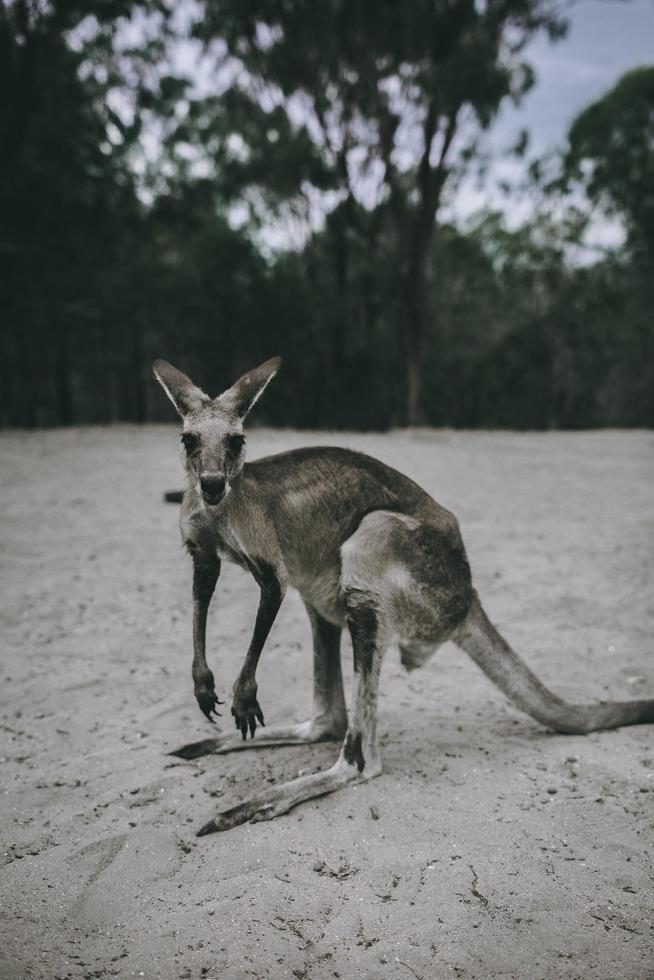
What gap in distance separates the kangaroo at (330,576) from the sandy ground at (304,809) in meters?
0.10

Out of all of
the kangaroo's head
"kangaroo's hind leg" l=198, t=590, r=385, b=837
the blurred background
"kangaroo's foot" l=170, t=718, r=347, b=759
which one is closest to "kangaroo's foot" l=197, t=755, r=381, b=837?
"kangaroo's hind leg" l=198, t=590, r=385, b=837

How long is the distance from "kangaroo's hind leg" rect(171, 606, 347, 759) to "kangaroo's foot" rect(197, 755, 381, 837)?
0.32 metres

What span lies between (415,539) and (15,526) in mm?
4585

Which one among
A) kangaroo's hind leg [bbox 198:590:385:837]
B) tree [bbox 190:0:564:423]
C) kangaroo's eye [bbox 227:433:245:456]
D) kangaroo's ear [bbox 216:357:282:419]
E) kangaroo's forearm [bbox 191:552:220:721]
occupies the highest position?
tree [bbox 190:0:564:423]

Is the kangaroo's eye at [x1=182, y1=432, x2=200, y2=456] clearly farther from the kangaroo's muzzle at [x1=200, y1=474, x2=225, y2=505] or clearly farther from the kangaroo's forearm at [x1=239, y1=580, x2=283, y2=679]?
the kangaroo's forearm at [x1=239, y1=580, x2=283, y2=679]

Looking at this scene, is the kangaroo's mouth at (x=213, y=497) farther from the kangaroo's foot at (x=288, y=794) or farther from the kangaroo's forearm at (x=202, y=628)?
the kangaroo's foot at (x=288, y=794)

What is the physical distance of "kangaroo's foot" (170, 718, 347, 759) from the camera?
289cm

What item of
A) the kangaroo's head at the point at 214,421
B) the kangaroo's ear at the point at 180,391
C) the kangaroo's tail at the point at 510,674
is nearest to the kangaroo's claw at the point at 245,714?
the kangaroo's head at the point at 214,421

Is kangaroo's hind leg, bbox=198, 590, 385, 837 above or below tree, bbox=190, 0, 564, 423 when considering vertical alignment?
below

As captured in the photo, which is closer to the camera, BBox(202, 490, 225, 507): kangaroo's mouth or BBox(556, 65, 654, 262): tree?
BBox(202, 490, 225, 507): kangaroo's mouth

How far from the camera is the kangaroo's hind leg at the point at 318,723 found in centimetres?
286

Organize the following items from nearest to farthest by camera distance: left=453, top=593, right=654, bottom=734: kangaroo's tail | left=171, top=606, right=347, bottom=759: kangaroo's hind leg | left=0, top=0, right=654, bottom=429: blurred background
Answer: left=453, top=593, right=654, bottom=734: kangaroo's tail, left=171, top=606, right=347, bottom=759: kangaroo's hind leg, left=0, top=0, right=654, bottom=429: blurred background

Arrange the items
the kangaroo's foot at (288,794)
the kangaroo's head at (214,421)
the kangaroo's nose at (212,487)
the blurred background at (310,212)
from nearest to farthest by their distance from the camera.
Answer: the kangaroo's nose at (212,487)
the kangaroo's head at (214,421)
the kangaroo's foot at (288,794)
the blurred background at (310,212)

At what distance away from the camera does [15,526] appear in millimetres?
6129
